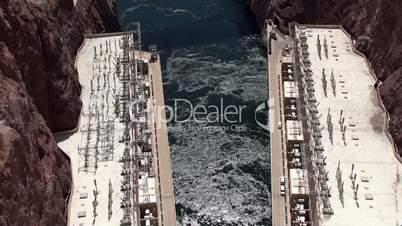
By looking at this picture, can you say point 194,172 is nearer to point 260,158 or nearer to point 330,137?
point 260,158

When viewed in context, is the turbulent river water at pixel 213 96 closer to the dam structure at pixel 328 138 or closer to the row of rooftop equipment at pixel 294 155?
the dam structure at pixel 328 138

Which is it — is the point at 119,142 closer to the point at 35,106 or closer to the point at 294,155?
the point at 35,106

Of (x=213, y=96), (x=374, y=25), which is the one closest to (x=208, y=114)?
(x=213, y=96)

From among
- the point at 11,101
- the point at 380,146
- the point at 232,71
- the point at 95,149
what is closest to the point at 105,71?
the point at 95,149

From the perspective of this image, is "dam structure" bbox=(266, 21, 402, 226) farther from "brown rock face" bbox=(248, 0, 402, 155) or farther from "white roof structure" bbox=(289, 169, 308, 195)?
"brown rock face" bbox=(248, 0, 402, 155)

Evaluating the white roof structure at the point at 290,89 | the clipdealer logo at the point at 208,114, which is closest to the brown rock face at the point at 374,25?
the white roof structure at the point at 290,89

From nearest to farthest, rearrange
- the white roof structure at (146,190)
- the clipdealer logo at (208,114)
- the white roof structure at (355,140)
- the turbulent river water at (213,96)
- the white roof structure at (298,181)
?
the white roof structure at (355,140) < the white roof structure at (146,190) < the white roof structure at (298,181) < the turbulent river water at (213,96) < the clipdealer logo at (208,114)
